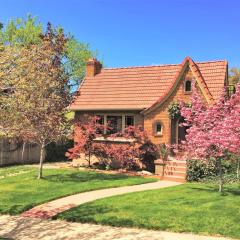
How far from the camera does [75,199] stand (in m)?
15.2

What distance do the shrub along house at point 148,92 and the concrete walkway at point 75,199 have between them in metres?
5.62

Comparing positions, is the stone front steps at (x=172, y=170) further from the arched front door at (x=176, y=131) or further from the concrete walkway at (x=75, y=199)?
the concrete walkway at (x=75, y=199)

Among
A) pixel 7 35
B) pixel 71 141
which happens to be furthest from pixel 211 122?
pixel 7 35

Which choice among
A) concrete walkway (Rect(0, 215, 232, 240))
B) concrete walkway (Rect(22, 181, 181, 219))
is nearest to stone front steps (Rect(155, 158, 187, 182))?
concrete walkway (Rect(22, 181, 181, 219))

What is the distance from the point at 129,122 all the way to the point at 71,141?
8.65 m

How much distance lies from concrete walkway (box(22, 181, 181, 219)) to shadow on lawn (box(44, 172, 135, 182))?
2.30 metres

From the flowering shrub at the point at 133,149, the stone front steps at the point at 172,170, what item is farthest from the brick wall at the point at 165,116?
the stone front steps at the point at 172,170

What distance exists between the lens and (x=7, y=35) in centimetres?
4741

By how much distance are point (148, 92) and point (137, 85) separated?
4.22ft

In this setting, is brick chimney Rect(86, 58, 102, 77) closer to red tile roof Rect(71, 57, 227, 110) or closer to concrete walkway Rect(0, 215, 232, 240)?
red tile roof Rect(71, 57, 227, 110)

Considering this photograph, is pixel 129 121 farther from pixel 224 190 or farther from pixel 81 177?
pixel 224 190

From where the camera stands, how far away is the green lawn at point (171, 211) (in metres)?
11.2

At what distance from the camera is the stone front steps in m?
21.1

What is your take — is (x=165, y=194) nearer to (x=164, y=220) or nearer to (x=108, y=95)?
(x=164, y=220)
